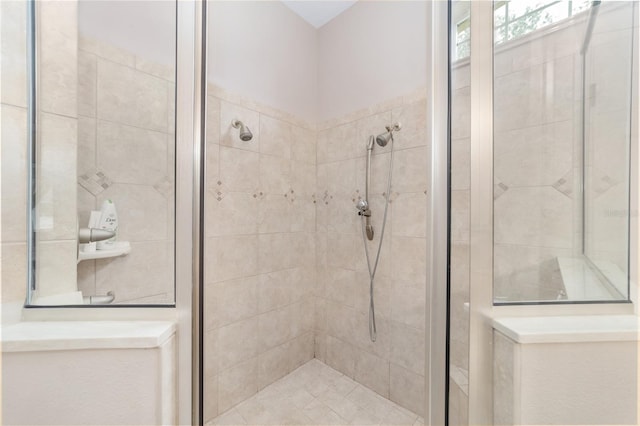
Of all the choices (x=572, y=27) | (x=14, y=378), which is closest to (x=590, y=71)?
(x=572, y=27)

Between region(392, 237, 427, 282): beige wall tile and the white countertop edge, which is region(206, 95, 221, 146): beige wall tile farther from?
region(392, 237, 427, 282): beige wall tile

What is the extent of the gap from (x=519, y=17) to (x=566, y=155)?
14.3 inches

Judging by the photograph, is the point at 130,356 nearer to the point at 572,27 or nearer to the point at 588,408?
the point at 588,408

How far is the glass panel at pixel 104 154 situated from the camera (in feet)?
2.23

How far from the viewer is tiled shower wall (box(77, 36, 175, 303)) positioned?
708 mm

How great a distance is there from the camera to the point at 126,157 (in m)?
0.77

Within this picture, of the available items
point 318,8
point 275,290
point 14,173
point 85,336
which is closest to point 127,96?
point 14,173

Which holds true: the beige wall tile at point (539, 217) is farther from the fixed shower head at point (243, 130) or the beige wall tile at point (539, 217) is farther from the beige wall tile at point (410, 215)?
the fixed shower head at point (243, 130)

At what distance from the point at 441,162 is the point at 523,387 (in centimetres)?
51

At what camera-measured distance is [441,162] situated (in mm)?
546

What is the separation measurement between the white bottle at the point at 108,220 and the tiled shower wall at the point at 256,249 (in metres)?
0.39

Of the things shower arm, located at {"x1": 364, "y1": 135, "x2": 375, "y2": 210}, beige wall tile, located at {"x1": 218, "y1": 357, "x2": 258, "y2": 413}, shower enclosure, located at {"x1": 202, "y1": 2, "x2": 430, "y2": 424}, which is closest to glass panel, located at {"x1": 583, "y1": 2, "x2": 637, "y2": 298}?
shower enclosure, located at {"x1": 202, "y1": 2, "x2": 430, "y2": 424}

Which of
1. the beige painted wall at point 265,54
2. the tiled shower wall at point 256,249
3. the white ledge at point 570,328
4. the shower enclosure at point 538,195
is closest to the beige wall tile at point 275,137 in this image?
the tiled shower wall at point 256,249

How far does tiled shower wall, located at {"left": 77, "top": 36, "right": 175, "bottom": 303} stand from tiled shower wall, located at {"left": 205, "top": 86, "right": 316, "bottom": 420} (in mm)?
383
